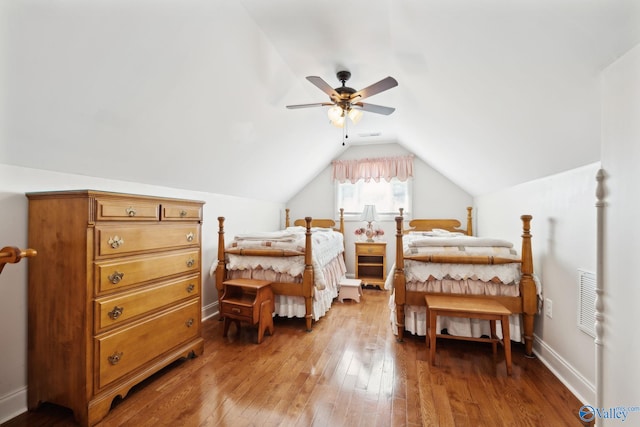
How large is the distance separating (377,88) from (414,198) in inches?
122

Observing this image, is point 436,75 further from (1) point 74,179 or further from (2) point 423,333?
(1) point 74,179

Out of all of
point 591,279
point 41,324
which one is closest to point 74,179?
point 41,324

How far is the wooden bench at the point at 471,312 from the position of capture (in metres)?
2.03

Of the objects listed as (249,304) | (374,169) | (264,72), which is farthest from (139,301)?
(374,169)

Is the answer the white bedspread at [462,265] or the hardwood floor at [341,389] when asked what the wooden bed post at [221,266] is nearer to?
the hardwood floor at [341,389]

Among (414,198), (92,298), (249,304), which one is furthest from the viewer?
(414,198)

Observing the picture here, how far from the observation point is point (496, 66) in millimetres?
1683

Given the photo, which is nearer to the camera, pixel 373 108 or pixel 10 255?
pixel 10 255

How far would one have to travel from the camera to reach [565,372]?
6.24ft

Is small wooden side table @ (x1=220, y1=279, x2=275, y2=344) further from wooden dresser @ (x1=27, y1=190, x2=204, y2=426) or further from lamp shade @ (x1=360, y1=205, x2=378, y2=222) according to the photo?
lamp shade @ (x1=360, y1=205, x2=378, y2=222)

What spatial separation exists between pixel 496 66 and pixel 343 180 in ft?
11.7

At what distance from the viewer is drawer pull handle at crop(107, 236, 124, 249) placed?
1610mm

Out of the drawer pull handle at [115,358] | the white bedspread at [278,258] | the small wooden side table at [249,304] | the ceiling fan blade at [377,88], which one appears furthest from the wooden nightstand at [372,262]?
the drawer pull handle at [115,358]

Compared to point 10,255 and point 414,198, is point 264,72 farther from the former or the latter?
point 414,198
